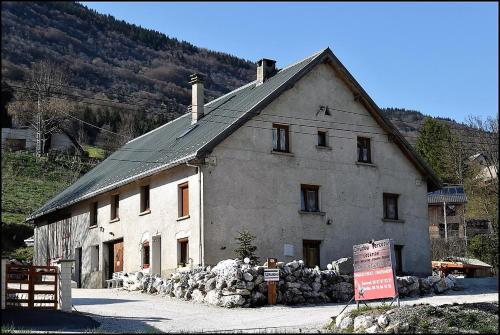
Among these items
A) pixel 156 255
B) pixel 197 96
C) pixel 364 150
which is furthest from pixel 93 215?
pixel 364 150

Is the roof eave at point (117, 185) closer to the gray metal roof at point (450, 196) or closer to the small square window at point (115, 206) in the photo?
the small square window at point (115, 206)

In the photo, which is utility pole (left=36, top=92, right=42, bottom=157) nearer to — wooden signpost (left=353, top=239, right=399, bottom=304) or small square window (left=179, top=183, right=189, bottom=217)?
small square window (left=179, top=183, right=189, bottom=217)

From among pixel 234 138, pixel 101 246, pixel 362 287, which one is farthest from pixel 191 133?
pixel 362 287

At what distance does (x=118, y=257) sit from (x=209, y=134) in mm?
8672

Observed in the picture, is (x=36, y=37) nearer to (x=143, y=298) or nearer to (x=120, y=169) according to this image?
(x=120, y=169)

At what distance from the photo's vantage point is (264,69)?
123 ft

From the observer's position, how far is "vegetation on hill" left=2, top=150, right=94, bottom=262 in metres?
53.7

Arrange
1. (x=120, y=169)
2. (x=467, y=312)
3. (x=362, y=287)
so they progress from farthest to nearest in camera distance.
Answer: (x=120, y=169) < (x=362, y=287) < (x=467, y=312)

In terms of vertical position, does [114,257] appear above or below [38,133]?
below

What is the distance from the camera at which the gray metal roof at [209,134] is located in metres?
32.0

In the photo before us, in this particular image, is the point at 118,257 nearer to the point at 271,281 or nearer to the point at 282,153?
the point at 282,153

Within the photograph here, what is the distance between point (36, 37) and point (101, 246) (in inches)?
5303

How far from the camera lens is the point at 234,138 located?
31797mm

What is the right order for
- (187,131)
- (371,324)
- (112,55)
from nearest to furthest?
1. (371,324)
2. (187,131)
3. (112,55)
